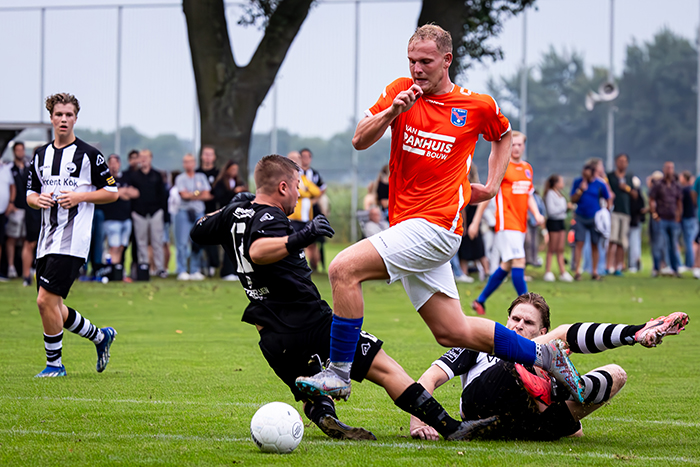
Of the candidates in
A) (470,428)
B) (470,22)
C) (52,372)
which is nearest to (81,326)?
(52,372)

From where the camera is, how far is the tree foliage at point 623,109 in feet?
98.8

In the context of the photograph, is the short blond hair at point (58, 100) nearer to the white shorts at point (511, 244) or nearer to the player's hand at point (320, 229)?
the player's hand at point (320, 229)

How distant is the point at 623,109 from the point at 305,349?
28.8 metres

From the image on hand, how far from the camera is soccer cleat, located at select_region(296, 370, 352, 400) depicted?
4328 millimetres

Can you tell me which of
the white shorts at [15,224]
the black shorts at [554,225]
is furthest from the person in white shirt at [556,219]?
the white shorts at [15,224]

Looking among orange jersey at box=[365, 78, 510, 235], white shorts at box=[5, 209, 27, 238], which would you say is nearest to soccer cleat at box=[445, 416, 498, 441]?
orange jersey at box=[365, 78, 510, 235]

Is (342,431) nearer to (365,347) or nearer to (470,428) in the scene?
(365,347)

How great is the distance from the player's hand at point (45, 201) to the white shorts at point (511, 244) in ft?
19.5

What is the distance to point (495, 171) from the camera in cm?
522

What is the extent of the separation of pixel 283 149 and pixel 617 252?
554 inches

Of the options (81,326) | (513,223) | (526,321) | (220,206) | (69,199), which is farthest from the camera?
(220,206)

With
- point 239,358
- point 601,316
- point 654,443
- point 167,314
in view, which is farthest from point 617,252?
point 654,443

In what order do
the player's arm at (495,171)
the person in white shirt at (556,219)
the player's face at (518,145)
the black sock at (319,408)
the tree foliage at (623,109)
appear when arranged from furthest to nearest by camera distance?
the tree foliage at (623,109) < the person in white shirt at (556,219) < the player's face at (518,145) < the player's arm at (495,171) < the black sock at (319,408)

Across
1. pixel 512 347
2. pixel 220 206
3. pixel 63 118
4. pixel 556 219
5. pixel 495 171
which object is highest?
pixel 63 118
